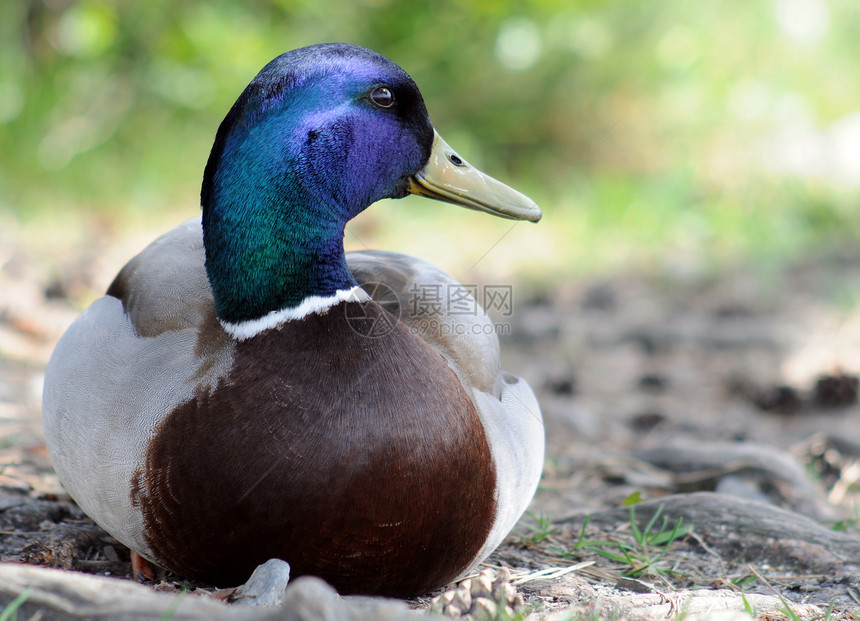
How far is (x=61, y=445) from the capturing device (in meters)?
2.11

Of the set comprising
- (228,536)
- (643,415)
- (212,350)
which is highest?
(212,350)

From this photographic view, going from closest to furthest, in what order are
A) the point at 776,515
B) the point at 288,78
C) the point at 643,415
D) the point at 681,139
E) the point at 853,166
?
1. the point at 288,78
2. the point at 776,515
3. the point at 643,415
4. the point at 853,166
5. the point at 681,139

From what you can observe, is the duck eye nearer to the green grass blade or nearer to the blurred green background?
the green grass blade

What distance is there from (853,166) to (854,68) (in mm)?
891

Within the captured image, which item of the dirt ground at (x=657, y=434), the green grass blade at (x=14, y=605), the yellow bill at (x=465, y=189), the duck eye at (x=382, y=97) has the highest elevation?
the duck eye at (x=382, y=97)

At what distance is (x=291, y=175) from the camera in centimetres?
192

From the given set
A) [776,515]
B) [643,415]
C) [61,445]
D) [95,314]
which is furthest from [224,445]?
[643,415]

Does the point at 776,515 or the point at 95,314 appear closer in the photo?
the point at 95,314

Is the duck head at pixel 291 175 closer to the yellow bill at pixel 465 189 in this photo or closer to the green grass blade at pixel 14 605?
the yellow bill at pixel 465 189

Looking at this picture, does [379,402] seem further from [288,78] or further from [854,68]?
[854,68]

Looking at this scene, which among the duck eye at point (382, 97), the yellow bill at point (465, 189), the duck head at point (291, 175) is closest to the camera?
Answer: the duck head at point (291, 175)

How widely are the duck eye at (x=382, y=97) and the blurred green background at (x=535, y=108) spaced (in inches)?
145

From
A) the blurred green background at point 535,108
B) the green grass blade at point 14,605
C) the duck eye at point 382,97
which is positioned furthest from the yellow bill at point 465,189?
the blurred green background at point 535,108

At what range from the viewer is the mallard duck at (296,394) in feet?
5.86
